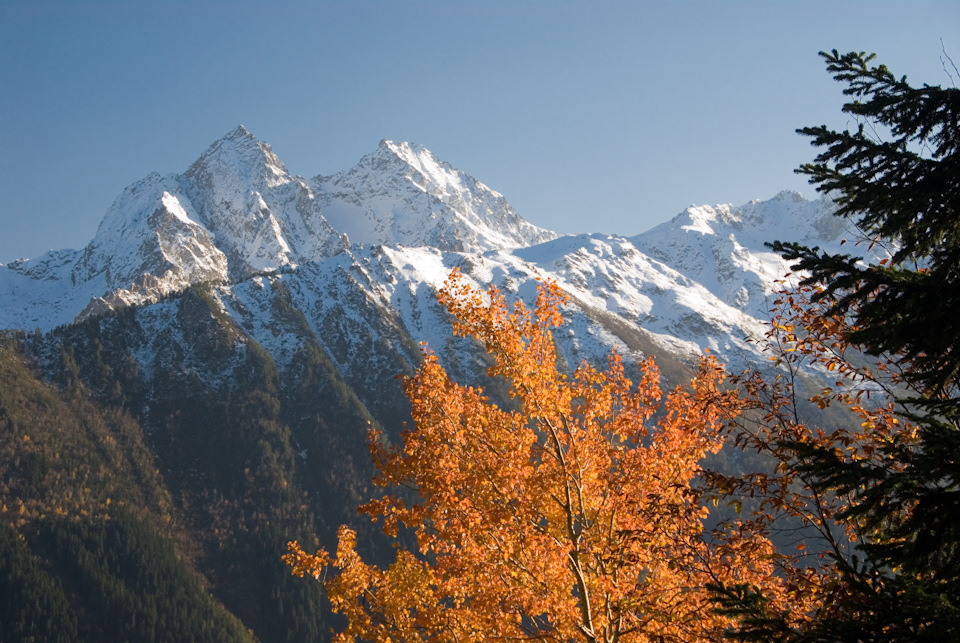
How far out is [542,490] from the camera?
38.0ft

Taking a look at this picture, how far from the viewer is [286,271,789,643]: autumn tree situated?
10883 millimetres

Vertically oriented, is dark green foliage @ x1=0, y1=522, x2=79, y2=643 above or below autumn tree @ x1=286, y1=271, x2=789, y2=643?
below

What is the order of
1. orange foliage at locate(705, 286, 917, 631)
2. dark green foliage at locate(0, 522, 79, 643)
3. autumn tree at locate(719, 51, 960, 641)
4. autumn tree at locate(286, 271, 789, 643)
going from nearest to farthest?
autumn tree at locate(719, 51, 960, 641) → orange foliage at locate(705, 286, 917, 631) → autumn tree at locate(286, 271, 789, 643) → dark green foliage at locate(0, 522, 79, 643)

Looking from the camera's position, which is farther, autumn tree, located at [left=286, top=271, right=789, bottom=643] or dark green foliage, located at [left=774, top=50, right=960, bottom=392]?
autumn tree, located at [left=286, top=271, right=789, bottom=643]

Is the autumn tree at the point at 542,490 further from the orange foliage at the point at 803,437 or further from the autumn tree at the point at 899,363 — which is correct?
the autumn tree at the point at 899,363

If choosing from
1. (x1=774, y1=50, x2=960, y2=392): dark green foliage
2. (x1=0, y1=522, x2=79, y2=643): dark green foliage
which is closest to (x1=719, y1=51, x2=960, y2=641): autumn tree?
(x1=774, y1=50, x2=960, y2=392): dark green foliage

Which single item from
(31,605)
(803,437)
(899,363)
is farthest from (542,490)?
(31,605)

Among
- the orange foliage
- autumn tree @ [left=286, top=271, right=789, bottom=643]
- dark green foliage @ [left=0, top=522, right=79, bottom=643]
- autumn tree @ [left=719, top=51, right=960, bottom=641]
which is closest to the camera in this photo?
autumn tree @ [left=719, top=51, right=960, bottom=641]

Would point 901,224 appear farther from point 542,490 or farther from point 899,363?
point 542,490

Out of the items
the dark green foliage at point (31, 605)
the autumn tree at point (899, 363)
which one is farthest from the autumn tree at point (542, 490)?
the dark green foliage at point (31, 605)

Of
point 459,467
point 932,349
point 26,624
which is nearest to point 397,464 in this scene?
point 459,467

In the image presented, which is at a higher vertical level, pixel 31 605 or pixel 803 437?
pixel 803 437

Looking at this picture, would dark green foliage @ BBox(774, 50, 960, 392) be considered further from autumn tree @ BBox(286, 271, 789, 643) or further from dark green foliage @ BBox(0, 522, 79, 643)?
dark green foliage @ BBox(0, 522, 79, 643)

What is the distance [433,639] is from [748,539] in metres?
6.26
